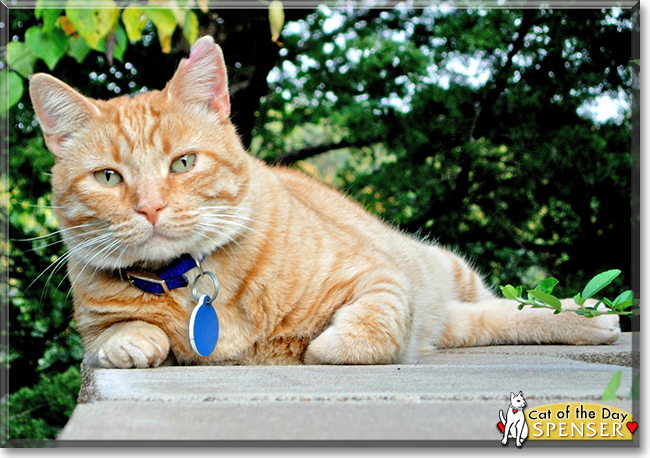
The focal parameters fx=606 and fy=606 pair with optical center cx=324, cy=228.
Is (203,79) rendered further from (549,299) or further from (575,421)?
(575,421)

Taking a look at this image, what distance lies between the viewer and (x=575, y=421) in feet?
3.63

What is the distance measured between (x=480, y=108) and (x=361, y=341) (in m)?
2.64

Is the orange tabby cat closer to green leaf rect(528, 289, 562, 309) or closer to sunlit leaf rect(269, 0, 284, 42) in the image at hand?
sunlit leaf rect(269, 0, 284, 42)

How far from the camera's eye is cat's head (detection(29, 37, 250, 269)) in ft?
5.71

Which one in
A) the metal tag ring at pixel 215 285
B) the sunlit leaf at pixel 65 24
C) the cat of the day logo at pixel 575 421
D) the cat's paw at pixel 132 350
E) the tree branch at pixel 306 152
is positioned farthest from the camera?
the tree branch at pixel 306 152

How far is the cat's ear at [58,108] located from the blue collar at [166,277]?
1.67 feet

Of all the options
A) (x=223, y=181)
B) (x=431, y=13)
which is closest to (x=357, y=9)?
(x=431, y=13)

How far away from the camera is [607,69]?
12.3 ft

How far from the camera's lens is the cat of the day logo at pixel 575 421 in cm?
109

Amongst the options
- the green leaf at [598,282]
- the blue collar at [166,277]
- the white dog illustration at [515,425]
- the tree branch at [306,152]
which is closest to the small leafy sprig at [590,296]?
the green leaf at [598,282]

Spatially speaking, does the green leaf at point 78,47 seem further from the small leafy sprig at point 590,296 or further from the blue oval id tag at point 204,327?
the small leafy sprig at point 590,296

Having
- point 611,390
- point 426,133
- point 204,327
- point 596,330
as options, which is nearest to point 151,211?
point 204,327

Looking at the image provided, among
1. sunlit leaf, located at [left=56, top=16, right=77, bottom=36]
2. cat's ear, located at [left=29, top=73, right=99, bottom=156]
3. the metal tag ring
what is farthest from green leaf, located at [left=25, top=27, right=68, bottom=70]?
the metal tag ring

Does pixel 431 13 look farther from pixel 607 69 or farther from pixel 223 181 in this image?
pixel 223 181
